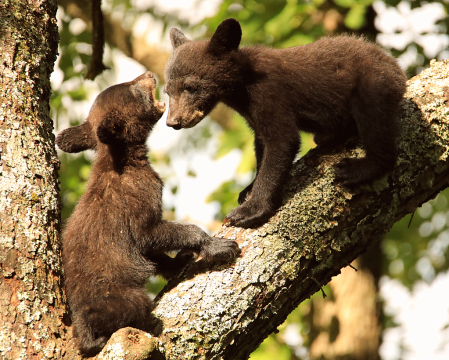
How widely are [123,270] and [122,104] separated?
163 cm

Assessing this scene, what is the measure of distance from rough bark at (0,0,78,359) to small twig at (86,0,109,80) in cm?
159

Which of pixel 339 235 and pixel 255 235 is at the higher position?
pixel 339 235

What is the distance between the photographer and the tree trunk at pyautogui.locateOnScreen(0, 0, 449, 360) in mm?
2809

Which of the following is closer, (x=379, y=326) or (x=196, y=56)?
(x=196, y=56)

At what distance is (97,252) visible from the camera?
12.4 feet

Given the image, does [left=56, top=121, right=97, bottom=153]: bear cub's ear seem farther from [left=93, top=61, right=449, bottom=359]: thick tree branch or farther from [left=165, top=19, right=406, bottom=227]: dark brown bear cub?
[left=93, top=61, right=449, bottom=359]: thick tree branch

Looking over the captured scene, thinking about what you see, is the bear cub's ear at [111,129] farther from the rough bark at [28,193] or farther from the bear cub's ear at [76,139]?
the rough bark at [28,193]

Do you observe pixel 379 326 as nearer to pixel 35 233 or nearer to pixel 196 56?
pixel 196 56

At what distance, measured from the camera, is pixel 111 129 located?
4.00 m

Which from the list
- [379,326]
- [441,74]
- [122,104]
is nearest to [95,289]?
[122,104]

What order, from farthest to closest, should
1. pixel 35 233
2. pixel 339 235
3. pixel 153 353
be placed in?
pixel 339 235 → pixel 35 233 → pixel 153 353

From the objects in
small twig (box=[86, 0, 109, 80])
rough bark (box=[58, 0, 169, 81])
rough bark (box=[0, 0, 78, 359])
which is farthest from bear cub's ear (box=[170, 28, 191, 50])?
rough bark (box=[58, 0, 169, 81])

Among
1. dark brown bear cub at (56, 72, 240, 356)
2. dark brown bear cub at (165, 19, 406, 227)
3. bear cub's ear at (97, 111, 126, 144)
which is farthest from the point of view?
dark brown bear cub at (165, 19, 406, 227)

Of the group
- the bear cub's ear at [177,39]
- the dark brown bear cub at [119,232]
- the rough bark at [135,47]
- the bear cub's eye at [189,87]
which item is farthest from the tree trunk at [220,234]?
the rough bark at [135,47]
